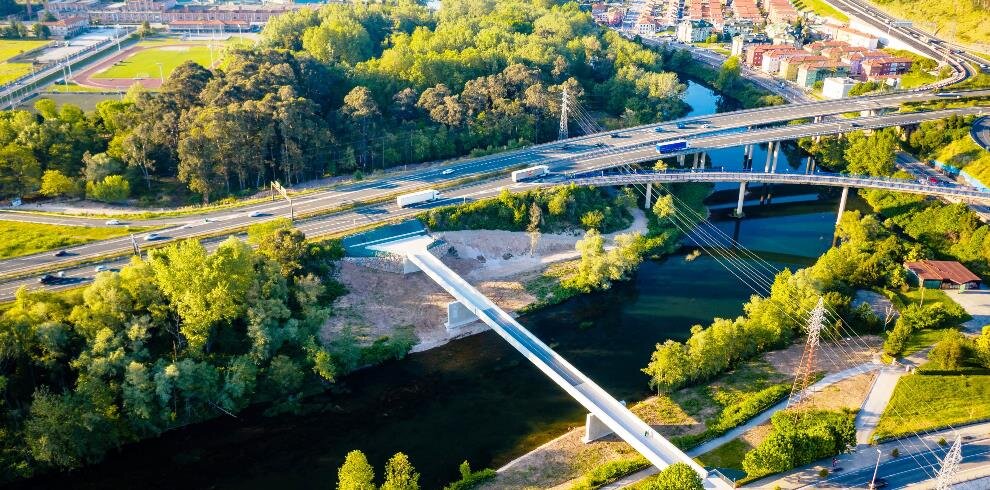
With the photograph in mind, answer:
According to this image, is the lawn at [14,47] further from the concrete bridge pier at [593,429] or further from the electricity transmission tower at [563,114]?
the concrete bridge pier at [593,429]

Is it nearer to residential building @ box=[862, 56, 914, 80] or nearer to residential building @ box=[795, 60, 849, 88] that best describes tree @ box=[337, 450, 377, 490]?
residential building @ box=[795, 60, 849, 88]

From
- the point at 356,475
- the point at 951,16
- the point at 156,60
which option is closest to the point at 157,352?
the point at 356,475

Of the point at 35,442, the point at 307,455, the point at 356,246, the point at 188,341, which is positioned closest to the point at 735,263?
the point at 356,246

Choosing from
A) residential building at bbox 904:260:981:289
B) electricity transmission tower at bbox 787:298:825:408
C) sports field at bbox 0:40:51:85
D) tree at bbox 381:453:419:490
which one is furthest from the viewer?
sports field at bbox 0:40:51:85

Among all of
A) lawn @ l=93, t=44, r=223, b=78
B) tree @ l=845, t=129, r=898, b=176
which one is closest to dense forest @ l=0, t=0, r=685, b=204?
tree @ l=845, t=129, r=898, b=176

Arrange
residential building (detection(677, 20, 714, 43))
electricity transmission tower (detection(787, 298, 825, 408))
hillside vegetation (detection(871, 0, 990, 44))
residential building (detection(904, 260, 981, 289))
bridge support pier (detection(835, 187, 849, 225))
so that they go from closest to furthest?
1. electricity transmission tower (detection(787, 298, 825, 408))
2. residential building (detection(904, 260, 981, 289))
3. bridge support pier (detection(835, 187, 849, 225))
4. hillside vegetation (detection(871, 0, 990, 44))
5. residential building (detection(677, 20, 714, 43))

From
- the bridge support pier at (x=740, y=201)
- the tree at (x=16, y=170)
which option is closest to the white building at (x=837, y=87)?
Result: the bridge support pier at (x=740, y=201)

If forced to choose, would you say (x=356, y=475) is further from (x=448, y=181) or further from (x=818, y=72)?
(x=818, y=72)
